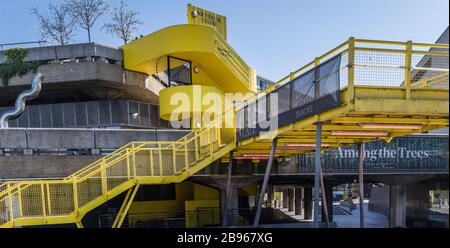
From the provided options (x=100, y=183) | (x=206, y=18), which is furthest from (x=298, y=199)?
(x=100, y=183)

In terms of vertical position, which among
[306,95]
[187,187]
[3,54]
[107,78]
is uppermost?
[3,54]

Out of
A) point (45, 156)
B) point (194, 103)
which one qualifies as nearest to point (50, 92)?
point (45, 156)

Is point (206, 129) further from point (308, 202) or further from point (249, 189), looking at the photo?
point (308, 202)

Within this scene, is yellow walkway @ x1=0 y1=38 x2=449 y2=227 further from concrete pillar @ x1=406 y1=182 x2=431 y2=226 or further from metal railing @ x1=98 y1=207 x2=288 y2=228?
concrete pillar @ x1=406 y1=182 x2=431 y2=226

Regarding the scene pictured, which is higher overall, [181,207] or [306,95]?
[306,95]

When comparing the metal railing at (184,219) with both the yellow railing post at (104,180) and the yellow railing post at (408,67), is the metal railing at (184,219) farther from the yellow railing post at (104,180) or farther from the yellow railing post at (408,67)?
the yellow railing post at (408,67)

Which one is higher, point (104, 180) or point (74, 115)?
point (74, 115)

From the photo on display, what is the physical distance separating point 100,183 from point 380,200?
2256cm

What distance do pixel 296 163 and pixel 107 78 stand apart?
34.5ft

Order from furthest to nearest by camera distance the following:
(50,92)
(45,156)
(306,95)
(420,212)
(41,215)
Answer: (50,92) < (420,212) < (45,156) < (41,215) < (306,95)

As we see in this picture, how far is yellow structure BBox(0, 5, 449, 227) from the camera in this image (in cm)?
510

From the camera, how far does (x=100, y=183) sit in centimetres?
907

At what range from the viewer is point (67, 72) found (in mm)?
15523

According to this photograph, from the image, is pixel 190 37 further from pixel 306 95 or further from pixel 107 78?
pixel 306 95
